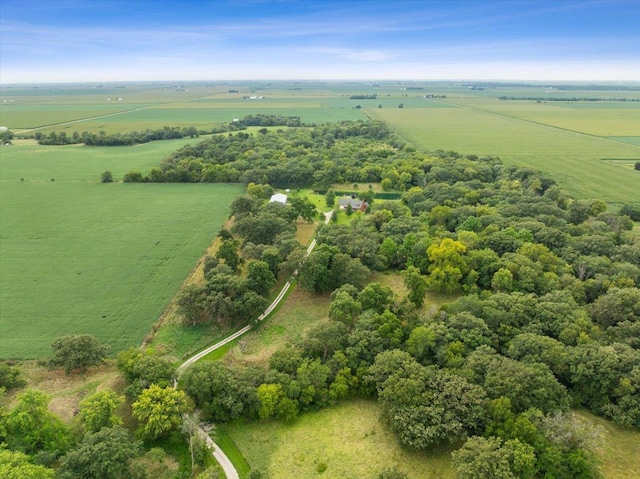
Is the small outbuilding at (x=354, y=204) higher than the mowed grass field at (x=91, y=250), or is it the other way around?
the small outbuilding at (x=354, y=204)

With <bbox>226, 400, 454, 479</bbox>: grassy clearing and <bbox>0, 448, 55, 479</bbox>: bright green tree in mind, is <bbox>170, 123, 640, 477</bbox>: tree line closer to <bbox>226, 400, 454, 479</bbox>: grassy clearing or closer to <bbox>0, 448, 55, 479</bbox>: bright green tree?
<bbox>226, 400, 454, 479</bbox>: grassy clearing

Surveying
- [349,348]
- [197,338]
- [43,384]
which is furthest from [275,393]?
[43,384]

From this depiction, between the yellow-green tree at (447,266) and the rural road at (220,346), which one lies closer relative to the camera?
the rural road at (220,346)

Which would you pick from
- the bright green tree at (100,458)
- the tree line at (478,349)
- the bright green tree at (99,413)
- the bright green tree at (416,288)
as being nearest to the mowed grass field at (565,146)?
the tree line at (478,349)

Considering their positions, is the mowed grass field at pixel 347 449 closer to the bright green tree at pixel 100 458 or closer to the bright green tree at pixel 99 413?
the bright green tree at pixel 100 458

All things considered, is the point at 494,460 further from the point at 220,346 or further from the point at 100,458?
the point at 220,346

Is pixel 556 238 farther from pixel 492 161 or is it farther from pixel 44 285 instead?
pixel 44 285

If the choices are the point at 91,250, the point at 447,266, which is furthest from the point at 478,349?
the point at 91,250

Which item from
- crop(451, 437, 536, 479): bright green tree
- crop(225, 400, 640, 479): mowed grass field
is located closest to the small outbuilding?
crop(225, 400, 640, 479): mowed grass field
